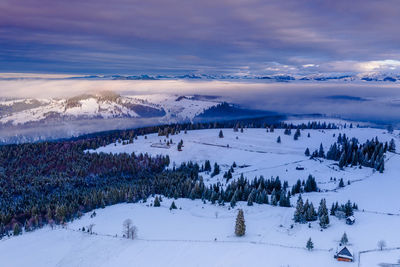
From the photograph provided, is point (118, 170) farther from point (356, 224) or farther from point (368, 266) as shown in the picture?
point (368, 266)

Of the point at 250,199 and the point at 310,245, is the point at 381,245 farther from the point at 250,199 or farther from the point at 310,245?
the point at 250,199

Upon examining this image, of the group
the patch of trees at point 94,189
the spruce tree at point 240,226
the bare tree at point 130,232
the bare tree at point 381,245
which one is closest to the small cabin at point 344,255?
the bare tree at point 381,245

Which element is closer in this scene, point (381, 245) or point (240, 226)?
point (381, 245)

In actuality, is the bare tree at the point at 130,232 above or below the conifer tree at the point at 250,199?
below

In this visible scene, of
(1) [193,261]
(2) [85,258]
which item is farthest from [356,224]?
(2) [85,258]

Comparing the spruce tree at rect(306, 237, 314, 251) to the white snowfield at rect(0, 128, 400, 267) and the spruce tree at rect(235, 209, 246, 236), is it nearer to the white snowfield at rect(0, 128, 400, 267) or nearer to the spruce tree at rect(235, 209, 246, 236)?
the white snowfield at rect(0, 128, 400, 267)

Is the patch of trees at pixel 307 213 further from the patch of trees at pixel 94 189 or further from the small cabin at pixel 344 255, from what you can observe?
the small cabin at pixel 344 255

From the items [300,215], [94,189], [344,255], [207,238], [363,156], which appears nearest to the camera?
[344,255]

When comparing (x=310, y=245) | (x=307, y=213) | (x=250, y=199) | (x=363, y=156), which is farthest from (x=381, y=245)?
(x=363, y=156)

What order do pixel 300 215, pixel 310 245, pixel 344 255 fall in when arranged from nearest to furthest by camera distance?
pixel 344 255, pixel 310 245, pixel 300 215
